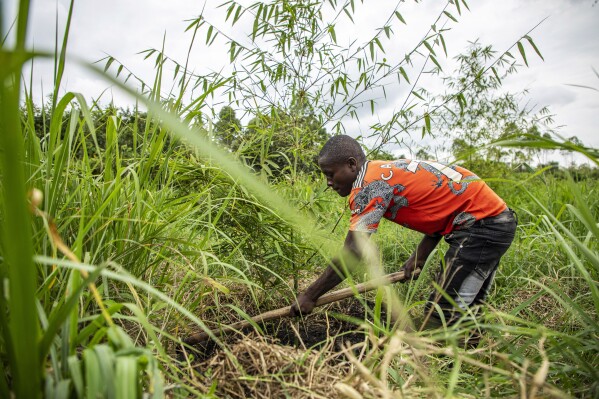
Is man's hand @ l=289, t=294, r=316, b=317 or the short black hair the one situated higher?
the short black hair

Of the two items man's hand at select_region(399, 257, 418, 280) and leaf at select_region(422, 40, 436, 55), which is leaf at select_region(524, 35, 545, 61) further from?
man's hand at select_region(399, 257, 418, 280)

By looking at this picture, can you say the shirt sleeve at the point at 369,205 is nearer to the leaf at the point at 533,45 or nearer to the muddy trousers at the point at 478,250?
the muddy trousers at the point at 478,250

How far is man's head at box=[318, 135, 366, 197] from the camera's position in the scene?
2477 mm

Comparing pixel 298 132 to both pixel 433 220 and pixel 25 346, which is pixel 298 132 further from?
pixel 25 346

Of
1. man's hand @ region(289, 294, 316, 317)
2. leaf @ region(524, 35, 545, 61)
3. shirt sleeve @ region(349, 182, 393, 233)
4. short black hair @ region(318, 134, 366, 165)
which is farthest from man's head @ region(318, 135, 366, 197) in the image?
leaf @ region(524, 35, 545, 61)

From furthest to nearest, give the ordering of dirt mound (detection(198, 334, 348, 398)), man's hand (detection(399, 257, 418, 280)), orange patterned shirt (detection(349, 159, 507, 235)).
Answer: man's hand (detection(399, 257, 418, 280)) < orange patterned shirt (detection(349, 159, 507, 235)) < dirt mound (detection(198, 334, 348, 398))

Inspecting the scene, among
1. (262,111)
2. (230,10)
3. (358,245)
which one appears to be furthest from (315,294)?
(230,10)

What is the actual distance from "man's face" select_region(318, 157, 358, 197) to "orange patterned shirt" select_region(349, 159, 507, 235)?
0.08m

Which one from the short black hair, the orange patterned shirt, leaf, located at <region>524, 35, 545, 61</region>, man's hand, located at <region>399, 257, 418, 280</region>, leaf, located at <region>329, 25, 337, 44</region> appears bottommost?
man's hand, located at <region>399, 257, 418, 280</region>

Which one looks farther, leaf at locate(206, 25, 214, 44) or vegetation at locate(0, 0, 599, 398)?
leaf at locate(206, 25, 214, 44)

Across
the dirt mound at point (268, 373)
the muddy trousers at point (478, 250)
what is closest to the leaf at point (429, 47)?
the muddy trousers at point (478, 250)

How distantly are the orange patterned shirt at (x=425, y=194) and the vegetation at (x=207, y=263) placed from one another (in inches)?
10.7

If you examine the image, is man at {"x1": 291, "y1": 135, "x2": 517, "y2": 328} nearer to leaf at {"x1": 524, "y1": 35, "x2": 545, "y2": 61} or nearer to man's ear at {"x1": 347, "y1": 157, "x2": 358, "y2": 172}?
man's ear at {"x1": 347, "y1": 157, "x2": 358, "y2": 172}

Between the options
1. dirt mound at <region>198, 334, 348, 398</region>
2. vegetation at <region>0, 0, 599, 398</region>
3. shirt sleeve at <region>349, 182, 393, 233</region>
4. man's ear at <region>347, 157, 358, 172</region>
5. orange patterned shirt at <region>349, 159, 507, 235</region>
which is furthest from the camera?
man's ear at <region>347, 157, 358, 172</region>
